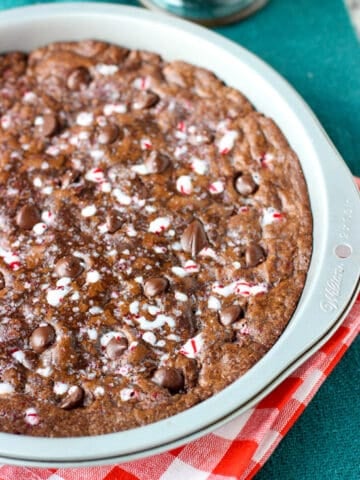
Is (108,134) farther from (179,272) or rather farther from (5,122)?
(179,272)

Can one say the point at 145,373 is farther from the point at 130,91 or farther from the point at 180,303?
the point at 130,91

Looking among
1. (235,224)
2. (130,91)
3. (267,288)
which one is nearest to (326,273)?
(267,288)

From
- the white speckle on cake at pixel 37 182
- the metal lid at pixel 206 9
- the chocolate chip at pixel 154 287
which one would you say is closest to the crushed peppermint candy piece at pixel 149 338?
the chocolate chip at pixel 154 287

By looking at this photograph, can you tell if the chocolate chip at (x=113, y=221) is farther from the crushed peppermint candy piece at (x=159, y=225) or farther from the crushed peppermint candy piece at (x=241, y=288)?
the crushed peppermint candy piece at (x=241, y=288)

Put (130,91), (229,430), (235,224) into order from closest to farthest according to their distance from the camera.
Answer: (229,430)
(235,224)
(130,91)

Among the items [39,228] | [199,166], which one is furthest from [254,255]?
[39,228]

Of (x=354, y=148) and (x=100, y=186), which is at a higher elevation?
(x=354, y=148)

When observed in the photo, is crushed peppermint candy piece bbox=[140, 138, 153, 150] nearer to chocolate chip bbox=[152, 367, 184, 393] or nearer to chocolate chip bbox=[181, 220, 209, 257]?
chocolate chip bbox=[181, 220, 209, 257]
